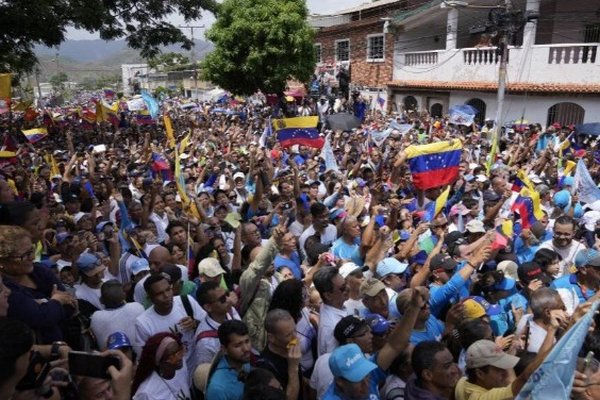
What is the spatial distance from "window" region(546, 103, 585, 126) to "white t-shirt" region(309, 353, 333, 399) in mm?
15451

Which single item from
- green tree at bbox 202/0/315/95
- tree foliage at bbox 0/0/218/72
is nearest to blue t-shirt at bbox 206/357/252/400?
tree foliage at bbox 0/0/218/72

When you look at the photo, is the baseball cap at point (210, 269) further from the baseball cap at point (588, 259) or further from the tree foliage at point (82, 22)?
the tree foliage at point (82, 22)

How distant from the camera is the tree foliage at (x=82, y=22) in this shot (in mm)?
11859

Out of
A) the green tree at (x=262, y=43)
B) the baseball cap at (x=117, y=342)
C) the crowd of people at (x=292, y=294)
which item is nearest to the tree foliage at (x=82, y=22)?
the green tree at (x=262, y=43)

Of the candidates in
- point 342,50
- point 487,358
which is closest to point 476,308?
point 487,358

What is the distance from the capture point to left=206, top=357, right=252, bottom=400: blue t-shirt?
2627 millimetres

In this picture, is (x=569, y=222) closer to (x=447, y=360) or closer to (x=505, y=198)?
(x=505, y=198)

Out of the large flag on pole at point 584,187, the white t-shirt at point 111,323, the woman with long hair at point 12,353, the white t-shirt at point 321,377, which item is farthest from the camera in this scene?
the large flag on pole at point 584,187

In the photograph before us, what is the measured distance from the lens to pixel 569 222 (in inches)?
193

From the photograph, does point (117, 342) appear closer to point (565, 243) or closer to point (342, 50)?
point (565, 243)

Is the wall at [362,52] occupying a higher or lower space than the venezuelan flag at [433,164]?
higher

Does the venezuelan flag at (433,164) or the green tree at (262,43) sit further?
the green tree at (262,43)

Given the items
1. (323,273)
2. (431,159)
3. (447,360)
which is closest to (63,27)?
(431,159)

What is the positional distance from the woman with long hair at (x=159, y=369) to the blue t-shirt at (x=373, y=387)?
0.84 m
